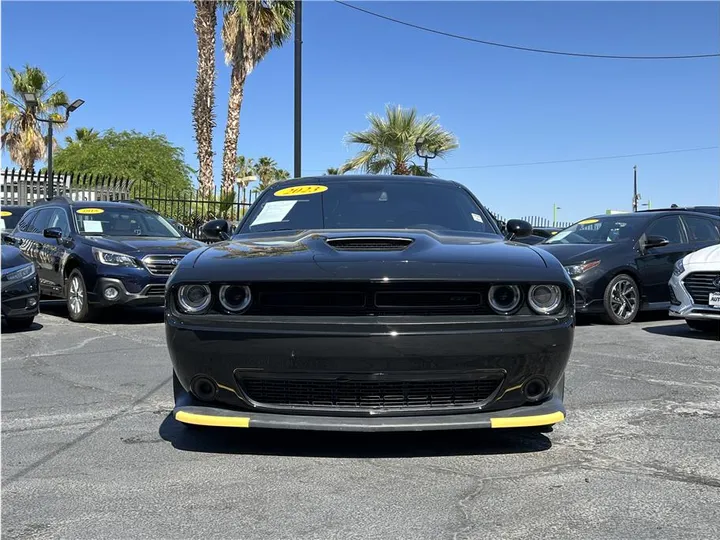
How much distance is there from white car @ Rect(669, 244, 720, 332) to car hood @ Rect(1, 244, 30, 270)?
23.9ft

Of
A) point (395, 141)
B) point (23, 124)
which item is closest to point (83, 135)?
point (23, 124)

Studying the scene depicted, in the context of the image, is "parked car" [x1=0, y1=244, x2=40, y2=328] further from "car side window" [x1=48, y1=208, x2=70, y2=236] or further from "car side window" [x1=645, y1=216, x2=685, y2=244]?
"car side window" [x1=645, y1=216, x2=685, y2=244]

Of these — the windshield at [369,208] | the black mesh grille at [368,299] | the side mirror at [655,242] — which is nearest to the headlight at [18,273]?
the windshield at [369,208]

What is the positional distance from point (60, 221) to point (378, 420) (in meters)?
8.18

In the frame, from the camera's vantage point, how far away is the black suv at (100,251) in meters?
8.81

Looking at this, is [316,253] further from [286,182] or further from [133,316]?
[133,316]

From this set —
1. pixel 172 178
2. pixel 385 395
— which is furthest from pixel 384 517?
pixel 172 178

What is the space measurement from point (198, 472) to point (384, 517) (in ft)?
3.21

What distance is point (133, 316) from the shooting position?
9.97 metres

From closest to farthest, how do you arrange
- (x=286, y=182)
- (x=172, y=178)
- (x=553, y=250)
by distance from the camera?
(x=286, y=182)
(x=553, y=250)
(x=172, y=178)

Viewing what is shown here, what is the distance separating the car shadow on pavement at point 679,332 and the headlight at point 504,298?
18.0 ft

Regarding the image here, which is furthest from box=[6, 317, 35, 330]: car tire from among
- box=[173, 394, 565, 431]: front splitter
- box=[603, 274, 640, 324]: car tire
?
box=[603, 274, 640, 324]: car tire

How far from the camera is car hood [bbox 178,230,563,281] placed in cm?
323

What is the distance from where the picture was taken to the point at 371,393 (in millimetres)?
3209
